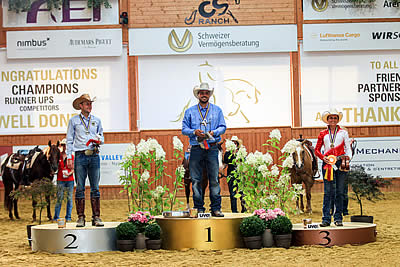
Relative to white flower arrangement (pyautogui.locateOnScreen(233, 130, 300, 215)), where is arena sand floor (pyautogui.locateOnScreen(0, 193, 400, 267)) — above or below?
below

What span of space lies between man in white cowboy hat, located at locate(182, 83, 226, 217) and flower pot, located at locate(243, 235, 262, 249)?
531 mm

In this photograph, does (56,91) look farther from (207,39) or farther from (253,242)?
(253,242)

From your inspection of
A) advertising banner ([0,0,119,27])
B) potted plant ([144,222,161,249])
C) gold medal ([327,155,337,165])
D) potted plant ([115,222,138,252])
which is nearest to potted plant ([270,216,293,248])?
gold medal ([327,155,337,165])

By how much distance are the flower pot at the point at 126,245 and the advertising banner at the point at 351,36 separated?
36.8 feet

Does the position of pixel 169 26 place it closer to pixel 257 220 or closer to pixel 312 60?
pixel 312 60

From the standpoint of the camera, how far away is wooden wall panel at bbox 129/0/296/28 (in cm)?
1773

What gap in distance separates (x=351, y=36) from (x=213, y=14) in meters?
3.93

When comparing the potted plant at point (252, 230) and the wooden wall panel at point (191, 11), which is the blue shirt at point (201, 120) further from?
the wooden wall panel at point (191, 11)

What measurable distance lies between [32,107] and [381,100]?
9849 millimetres

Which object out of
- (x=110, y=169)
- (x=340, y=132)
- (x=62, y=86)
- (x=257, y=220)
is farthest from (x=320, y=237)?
(x=62, y=86)

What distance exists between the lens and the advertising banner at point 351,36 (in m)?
17.9

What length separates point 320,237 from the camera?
8062 mm

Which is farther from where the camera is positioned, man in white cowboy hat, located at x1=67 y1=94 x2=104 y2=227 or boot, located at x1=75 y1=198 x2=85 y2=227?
boot, located at x1=75 y1=198 x2=85 y2=227

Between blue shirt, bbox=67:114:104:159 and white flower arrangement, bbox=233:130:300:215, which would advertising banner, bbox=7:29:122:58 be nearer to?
white flower arrangement, bbox=233:130:300:215
